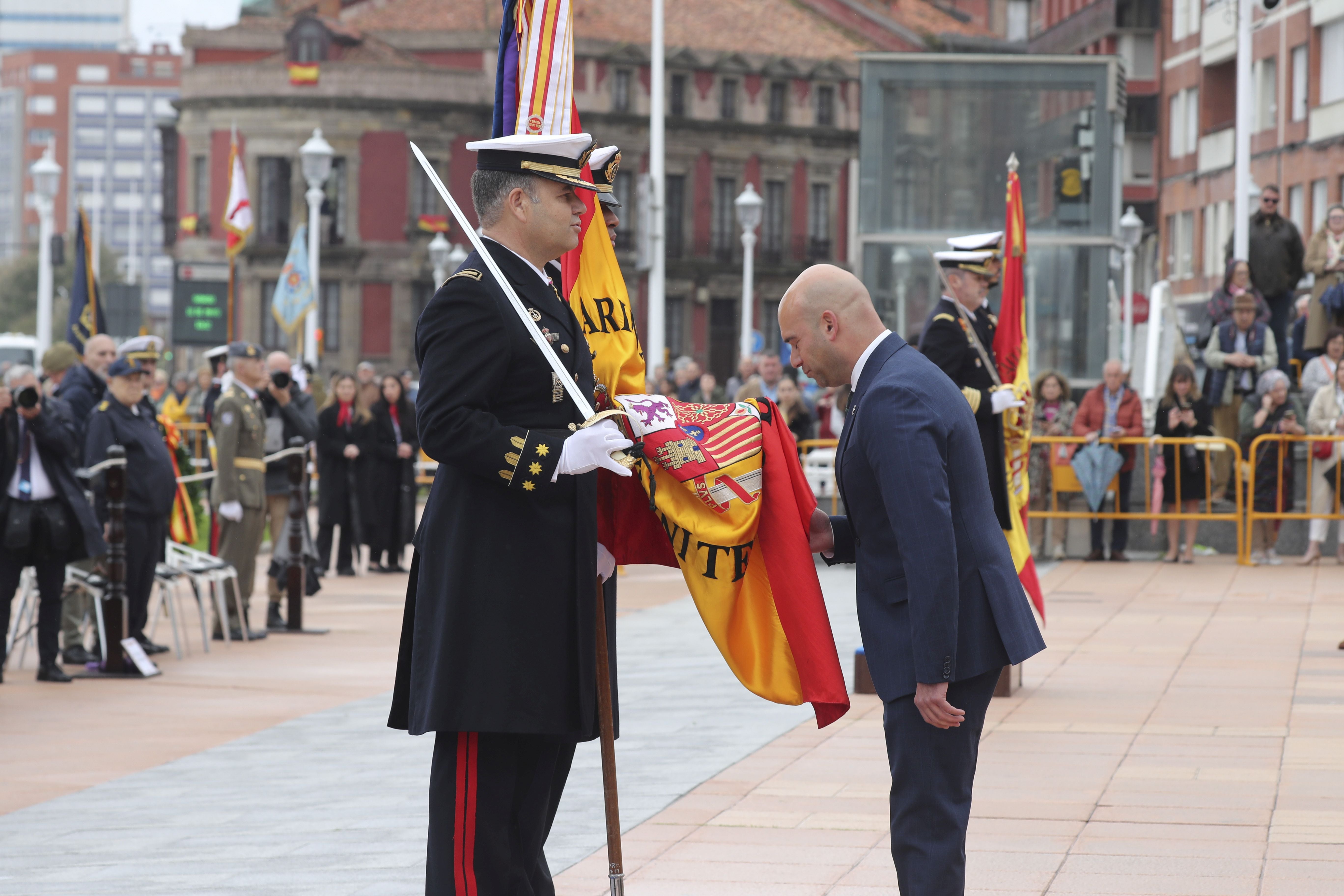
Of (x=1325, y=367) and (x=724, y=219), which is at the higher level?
(x=724, y=219)

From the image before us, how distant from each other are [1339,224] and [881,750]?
14.3 m

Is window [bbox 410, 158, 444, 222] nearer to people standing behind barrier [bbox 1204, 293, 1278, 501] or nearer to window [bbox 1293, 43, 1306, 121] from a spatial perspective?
window [bbox 1293, 43, 1306, 121]

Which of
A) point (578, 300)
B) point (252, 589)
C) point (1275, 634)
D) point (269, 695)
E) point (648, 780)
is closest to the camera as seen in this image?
point (578, 300)

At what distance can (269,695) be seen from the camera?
34.5 feet

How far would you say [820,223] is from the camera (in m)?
73.4

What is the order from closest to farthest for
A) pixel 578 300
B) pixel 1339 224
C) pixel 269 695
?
pixel 578 300 → pixel 269 695 → pixel 1339 224

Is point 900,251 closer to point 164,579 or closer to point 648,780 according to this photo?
point 164,579

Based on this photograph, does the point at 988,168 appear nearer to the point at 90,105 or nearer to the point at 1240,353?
the point at 1240,353

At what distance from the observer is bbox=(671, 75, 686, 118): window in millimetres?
69875

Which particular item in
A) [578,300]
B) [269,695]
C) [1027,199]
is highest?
[1027,199]

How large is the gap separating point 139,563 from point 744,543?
7.94 meters

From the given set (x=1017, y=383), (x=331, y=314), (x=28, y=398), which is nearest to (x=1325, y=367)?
(x=1017, y=383)

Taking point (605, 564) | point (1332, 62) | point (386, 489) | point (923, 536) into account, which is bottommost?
point (386, 489)

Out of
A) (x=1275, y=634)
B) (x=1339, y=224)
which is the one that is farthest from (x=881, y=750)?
(x=1339, y=224)
